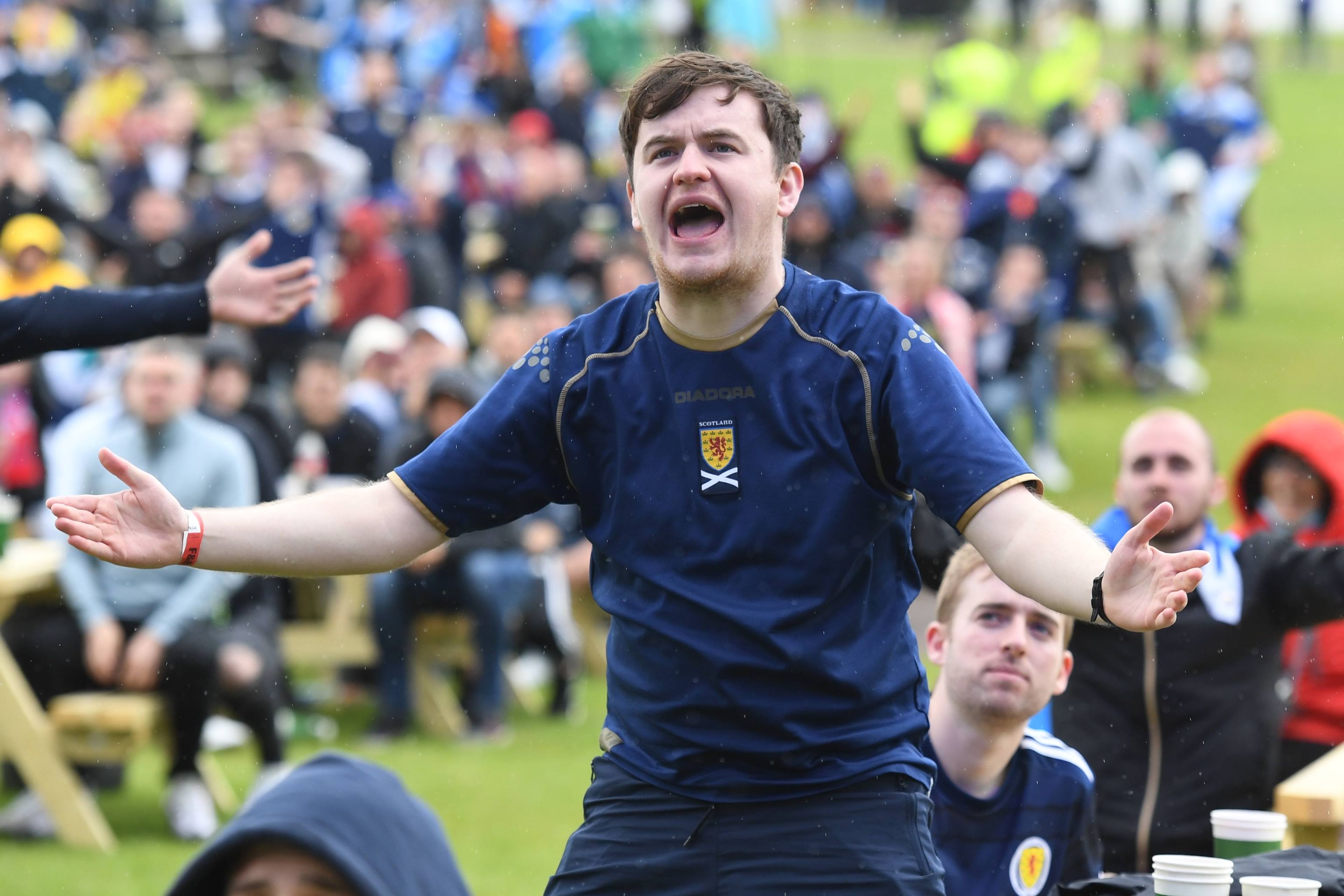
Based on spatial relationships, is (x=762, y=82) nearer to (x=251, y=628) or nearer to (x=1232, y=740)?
(x=1232, y=740)

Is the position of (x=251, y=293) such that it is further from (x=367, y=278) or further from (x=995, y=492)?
(x=367, y=278)

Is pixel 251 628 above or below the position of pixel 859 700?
below

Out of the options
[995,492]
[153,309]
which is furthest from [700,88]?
[153,309]

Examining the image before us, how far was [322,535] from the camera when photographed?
11.3 ft

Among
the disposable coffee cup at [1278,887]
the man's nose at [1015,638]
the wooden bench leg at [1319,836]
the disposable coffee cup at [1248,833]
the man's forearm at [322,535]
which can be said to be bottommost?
the wooden bench leg at [1319,836]

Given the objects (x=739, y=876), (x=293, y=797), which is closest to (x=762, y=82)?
(x=739, y=876)

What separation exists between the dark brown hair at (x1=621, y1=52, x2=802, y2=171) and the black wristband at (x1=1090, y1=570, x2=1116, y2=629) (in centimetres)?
103

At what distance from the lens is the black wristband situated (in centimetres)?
297

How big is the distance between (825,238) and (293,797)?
14.7 metres

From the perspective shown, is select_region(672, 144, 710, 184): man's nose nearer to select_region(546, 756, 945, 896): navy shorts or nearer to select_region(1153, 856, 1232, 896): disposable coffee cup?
select_region(546, 756, 945, 896): navy shorts

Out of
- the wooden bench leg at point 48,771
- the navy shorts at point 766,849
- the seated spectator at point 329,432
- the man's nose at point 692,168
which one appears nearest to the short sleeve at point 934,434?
the man's nose at point 692,168

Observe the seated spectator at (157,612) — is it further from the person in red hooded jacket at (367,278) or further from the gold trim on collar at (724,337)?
the person in red hooded jacket at (367,278)

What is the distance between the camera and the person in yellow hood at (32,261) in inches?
509

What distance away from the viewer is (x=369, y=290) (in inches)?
621
